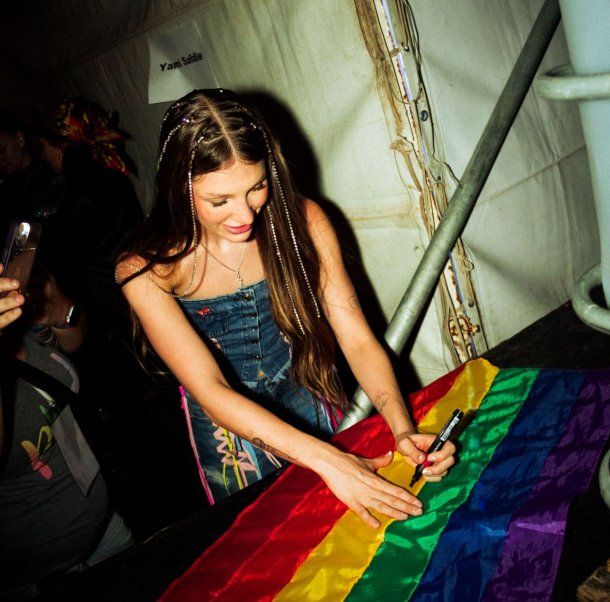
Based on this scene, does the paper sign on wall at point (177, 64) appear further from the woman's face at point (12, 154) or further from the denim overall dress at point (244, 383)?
the denim overall dress at point (244, 383)

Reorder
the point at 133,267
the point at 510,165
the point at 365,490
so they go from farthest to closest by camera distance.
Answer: the point at 510,165, the point at 133,267, the point at 365,490

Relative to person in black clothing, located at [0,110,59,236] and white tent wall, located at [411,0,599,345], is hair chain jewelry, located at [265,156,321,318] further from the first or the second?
person in black clothing, located at [0,110,59,236]

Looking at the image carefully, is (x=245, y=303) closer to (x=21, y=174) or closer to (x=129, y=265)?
(x=129, y=265)

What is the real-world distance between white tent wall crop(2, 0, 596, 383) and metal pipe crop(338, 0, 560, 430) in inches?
5.1

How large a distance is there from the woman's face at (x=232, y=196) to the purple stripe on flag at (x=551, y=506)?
3.74 feet

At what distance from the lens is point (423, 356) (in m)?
2.49

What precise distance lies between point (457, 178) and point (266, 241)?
84 cm

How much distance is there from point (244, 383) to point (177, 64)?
196 cm

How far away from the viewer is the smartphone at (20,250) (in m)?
1.47

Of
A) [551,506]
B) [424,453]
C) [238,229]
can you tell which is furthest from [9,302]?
[551,506]

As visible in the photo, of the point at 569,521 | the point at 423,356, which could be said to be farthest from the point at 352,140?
the point at 569,521

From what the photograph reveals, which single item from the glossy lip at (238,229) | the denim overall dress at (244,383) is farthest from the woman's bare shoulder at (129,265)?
the glossy lip at (238,229)

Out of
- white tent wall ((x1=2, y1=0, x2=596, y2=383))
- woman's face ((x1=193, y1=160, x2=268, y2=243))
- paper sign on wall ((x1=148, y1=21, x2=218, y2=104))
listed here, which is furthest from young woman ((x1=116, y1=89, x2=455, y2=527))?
paper sign on wall ((x1=148, y1=21, x2=218, y2=104))

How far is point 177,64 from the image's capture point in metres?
2.77
